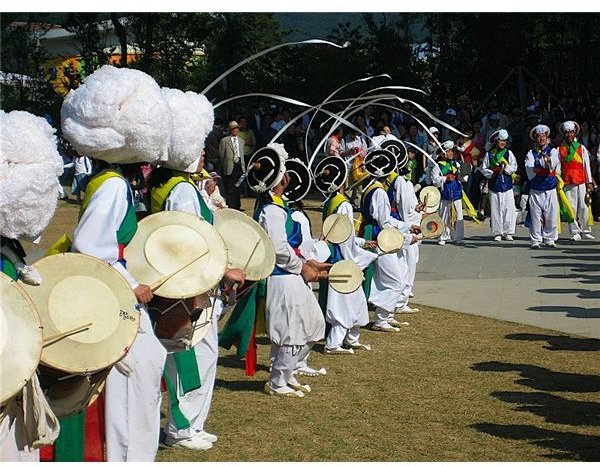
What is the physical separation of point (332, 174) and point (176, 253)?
4654 millimetres

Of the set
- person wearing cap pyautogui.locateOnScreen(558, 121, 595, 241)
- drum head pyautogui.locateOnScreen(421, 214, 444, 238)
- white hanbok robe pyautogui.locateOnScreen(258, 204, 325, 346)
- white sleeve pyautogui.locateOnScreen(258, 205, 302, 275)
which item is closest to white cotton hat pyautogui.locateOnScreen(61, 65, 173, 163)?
white sleeve pyautogui.locateOnScreen(258, 205, 302, 275)

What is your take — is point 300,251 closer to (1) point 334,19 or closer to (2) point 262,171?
(2) point 262,171

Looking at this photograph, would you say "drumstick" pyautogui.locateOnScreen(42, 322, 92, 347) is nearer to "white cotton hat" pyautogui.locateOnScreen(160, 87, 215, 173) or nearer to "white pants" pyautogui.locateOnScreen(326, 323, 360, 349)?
"white cotton hat" pyautogui.locateOnScreen(160, 87, 215, 173)

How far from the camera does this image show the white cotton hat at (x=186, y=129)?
651 cm

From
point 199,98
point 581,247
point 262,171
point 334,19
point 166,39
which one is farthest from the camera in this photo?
point 334,19

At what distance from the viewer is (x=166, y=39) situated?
2605 centimetres

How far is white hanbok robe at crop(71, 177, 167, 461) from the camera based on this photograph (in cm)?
520

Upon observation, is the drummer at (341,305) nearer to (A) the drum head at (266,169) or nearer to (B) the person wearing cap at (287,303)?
(B) the person wearing cap at (287,303)

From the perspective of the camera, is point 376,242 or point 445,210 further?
point 445,210

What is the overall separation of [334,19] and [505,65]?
5.76 meters

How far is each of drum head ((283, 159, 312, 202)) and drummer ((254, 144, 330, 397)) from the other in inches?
22.6

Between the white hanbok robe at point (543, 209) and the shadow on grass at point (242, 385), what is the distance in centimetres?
970

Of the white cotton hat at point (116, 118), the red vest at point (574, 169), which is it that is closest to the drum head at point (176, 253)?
the white cotton hat at point (116, 118)

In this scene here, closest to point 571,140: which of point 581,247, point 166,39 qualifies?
point 581,247
